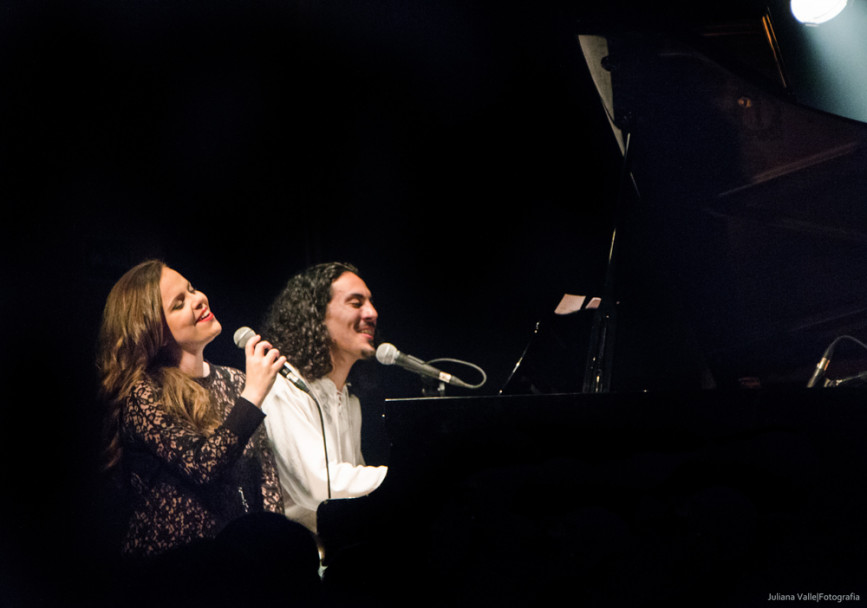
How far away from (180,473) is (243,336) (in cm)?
41

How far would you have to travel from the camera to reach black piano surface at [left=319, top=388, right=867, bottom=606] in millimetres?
1399

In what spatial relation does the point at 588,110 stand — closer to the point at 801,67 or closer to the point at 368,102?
the point at 368,102

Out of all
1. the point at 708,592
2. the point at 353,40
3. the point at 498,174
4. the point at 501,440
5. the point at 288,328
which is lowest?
the point at 708,592

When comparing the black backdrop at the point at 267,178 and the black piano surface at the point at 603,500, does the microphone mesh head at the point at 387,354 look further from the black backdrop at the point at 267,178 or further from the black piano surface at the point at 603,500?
the black piano surface at the point at 603,500

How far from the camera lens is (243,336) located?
6.40ft

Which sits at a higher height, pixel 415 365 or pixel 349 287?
pixel 349 287

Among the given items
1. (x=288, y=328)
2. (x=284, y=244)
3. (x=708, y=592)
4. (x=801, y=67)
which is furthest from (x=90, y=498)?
(x=801, y=67)

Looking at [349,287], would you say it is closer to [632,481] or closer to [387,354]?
[387,354]

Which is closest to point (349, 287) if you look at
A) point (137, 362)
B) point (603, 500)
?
point (137, 362)

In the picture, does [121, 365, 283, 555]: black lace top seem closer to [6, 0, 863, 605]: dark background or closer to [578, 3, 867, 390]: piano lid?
[6, 0, 863, 605]: dark background

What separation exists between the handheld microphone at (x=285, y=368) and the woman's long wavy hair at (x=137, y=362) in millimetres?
175

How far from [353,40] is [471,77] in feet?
1.57

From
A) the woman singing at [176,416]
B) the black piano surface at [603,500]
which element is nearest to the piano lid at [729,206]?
the black piano surface at [603,500]

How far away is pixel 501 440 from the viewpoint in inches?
54.9
